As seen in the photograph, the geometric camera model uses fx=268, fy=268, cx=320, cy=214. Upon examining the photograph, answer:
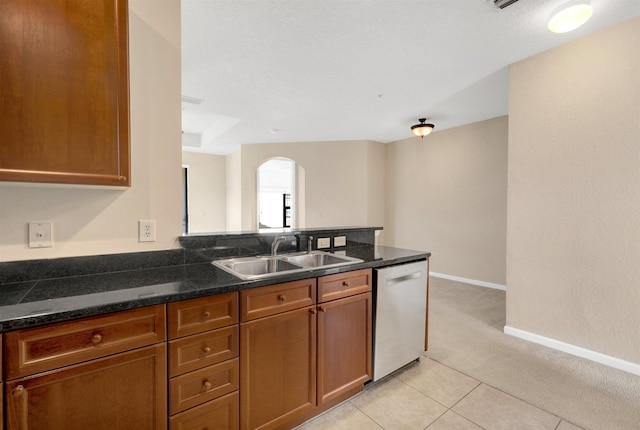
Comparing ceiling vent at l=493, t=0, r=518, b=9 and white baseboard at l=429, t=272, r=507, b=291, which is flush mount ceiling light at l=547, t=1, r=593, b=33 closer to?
ceiling vent at l=493, t=0, r=518, b=9

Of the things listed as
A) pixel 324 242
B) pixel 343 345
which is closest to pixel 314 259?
pixel 324 242

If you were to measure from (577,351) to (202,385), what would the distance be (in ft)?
9.65

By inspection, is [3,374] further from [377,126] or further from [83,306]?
[377,126]

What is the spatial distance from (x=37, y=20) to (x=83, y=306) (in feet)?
3.71

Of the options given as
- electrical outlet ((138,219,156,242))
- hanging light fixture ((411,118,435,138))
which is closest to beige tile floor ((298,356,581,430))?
electrical outlet ((138,219,156,242))

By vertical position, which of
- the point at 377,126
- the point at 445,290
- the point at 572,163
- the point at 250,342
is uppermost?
the point at 377,126

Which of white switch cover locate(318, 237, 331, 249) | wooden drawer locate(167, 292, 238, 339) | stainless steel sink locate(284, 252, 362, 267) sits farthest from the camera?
white switch cover locate(318, 237, 331, 249)

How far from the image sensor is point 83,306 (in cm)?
96

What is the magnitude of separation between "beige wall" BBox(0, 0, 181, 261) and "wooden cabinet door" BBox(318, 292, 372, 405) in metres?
1.07

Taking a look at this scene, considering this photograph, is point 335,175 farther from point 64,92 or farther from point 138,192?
point 64,92

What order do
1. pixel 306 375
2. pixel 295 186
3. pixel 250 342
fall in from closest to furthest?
pixel 250 342
pixel 306 375
pixel 295 186

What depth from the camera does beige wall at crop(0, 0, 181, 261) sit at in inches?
50.7

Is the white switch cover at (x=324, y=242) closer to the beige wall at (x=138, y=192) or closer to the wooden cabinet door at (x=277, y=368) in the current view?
the wooden cabinet door at (x=277, y=368)

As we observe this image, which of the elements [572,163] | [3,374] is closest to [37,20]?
[3,374]
